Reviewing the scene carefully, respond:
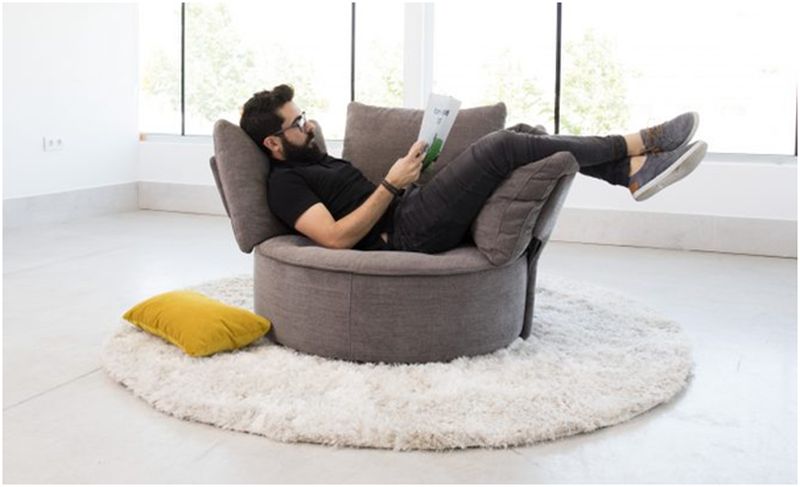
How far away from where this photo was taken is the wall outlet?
6488mm

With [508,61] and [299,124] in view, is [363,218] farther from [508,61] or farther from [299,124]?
[508,61]

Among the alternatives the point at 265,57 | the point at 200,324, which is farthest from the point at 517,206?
the point at 265,57

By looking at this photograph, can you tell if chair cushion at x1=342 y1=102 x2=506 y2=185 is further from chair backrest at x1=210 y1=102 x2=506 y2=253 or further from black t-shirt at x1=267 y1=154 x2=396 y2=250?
black t-shirt at x1=267 y1=154 x2=396 y2=250

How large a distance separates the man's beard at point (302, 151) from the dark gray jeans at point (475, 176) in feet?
1.45

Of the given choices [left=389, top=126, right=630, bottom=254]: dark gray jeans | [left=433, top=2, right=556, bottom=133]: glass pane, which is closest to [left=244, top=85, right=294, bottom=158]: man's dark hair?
[left=389, top=126, right=630, bottom=254]: dark gray jeans

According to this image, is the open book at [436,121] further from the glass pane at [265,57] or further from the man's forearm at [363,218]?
the glass pane at [265,57]

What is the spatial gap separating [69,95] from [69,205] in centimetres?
82

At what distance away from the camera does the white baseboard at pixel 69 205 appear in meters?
6.27

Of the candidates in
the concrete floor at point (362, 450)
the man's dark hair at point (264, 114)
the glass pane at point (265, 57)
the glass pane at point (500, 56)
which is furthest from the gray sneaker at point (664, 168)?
the glass pane at point (265, 57)

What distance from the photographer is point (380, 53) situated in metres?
6.69

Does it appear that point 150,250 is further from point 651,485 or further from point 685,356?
point 651,485

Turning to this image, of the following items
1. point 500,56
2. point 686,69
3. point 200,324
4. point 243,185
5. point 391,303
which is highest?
point 500,56

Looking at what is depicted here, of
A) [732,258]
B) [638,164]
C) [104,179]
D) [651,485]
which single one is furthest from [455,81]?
[651,485]

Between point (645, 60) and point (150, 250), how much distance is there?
11.2 feet
